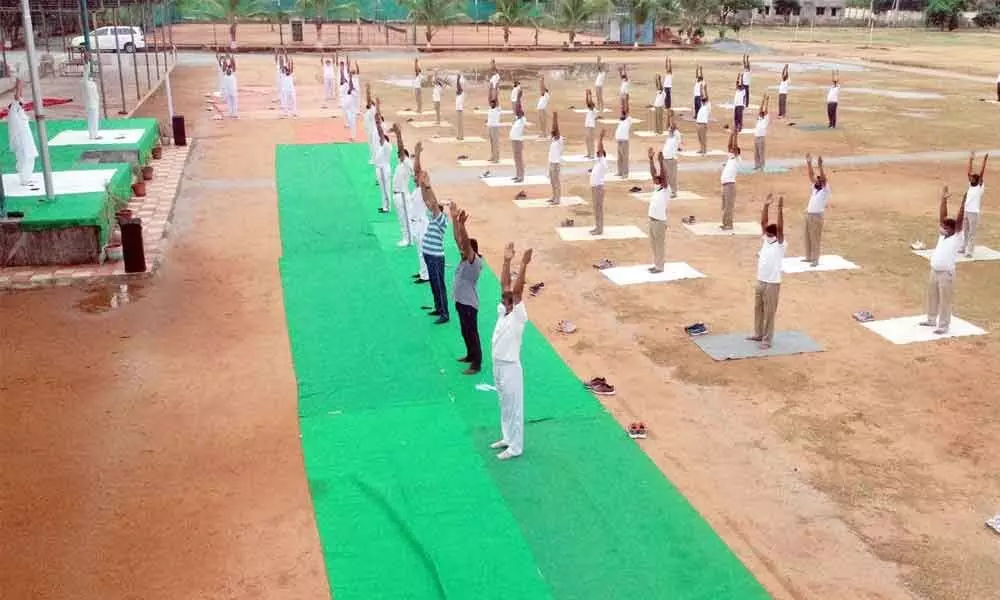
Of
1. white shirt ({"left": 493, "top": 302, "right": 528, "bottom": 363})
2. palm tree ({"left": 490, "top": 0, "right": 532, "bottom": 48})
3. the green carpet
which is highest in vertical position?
palm tree ({"left": 490, "top": 0, "right": 532, "bottom": 48})

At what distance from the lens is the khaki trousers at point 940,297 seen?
426 inches

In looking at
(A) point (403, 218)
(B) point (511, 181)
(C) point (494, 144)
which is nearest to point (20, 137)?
(A) point (403, 218)

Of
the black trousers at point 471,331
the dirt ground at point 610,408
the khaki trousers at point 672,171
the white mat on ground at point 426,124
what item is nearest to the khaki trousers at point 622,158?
the khaki trousers at point 672,171

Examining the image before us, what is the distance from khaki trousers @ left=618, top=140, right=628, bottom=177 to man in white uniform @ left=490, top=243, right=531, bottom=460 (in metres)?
11.8

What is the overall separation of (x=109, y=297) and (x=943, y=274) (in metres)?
10.9

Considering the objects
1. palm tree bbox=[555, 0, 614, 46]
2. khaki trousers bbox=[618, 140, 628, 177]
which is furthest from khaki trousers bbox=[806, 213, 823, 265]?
palm tree bbox=[555, 0, 614, 46]

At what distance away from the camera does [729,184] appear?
Result: 1530cm

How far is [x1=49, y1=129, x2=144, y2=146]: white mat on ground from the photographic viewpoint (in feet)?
63.4

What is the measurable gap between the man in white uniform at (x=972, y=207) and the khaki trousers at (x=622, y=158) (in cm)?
728

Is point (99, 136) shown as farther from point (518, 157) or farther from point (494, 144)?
point (518, 157)

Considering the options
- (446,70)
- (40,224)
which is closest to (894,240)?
(40,224)

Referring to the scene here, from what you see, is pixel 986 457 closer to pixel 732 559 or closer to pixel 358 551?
pixel 732 559

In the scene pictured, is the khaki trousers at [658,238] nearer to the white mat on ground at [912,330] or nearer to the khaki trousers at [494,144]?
the white mat on ground at [912,330]

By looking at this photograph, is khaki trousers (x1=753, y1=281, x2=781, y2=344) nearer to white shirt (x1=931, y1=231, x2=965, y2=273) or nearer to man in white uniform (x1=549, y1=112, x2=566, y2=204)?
white shirt (x1=931, y1=231, x2=965, y2=273)
